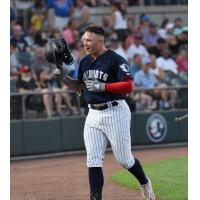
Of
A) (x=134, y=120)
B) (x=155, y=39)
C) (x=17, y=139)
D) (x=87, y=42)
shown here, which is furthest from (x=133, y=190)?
(x=155, y=39)

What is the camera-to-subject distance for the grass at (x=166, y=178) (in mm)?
8547

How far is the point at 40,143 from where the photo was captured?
44.1 feet

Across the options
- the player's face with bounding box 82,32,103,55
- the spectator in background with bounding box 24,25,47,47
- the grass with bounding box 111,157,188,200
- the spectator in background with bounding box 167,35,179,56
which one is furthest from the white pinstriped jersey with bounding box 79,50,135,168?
the spectator in background with bounding box 167,35,179,56

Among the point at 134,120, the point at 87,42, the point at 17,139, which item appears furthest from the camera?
the point at 134,120

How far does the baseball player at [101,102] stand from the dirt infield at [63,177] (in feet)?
4.32

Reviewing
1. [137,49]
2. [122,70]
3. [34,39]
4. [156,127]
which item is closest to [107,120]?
[122,70]

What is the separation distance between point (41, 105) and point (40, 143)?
0.75 metres

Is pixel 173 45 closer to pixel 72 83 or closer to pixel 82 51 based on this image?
pixel 82 51

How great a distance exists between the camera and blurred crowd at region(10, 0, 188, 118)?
13.6 m

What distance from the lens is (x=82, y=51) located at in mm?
15391

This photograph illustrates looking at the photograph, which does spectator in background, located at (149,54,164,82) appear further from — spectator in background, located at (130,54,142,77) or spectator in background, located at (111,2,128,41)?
spectator in background, located at (111,2,128,41)

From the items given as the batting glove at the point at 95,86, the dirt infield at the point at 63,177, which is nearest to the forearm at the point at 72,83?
the batting glove at the point at 95,86

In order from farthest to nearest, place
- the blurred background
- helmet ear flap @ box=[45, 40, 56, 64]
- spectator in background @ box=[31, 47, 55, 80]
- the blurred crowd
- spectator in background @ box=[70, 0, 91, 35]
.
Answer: spectator in background @ box=[70, 0, 91, 35] → spectator in background @ box=[31, 47, 55, 80] → the blurred crowd → the blurred background → helmet ear flap @ box=[45, 40, 56, 64]
